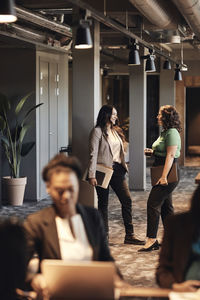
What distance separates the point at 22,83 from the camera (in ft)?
35.6

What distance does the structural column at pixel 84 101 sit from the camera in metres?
7.59

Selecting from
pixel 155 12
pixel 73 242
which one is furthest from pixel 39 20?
pixel 73 242

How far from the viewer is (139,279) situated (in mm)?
5758

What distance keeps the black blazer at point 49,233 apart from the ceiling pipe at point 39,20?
538 centimetres

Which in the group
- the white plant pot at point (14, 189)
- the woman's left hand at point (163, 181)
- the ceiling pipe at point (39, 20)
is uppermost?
the ceiling pipe at point (39, 20)

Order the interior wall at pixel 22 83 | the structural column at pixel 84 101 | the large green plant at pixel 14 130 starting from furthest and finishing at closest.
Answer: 1. the interior wall at pixel 22 83
2. the large green plant at pixel 14 130
3. the structural column at pixel 84 101

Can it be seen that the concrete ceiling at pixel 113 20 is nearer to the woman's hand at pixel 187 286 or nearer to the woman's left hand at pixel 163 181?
the woman's left hand at pixel 163 181

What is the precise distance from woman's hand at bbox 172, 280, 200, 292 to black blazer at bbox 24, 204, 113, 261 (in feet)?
1.36

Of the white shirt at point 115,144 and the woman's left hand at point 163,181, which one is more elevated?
the white shirt at point 115,144

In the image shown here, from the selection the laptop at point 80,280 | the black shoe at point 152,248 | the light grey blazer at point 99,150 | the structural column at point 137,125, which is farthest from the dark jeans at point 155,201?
the structural column at point 137,125

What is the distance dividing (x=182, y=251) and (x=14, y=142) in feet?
26.2

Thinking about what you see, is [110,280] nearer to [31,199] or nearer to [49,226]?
[49,226]

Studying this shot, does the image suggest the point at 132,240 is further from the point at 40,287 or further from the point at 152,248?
the point at 40,287

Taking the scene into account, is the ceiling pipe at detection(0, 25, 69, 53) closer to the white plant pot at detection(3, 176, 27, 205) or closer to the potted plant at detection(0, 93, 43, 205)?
the potted plant at detection(0, 93, 43, 205)
